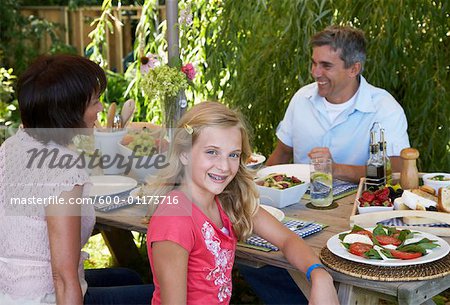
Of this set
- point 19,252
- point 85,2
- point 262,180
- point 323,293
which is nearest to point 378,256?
point 323,293

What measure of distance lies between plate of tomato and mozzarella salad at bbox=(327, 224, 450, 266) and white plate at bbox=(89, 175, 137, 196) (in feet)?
2.98

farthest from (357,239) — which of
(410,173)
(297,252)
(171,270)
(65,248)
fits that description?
(65,248)

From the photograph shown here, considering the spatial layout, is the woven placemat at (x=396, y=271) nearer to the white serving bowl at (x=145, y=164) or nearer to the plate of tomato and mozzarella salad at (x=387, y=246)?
the plate of tomato and mozzarella salad at (x=387, y=246)

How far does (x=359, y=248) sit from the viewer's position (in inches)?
70.3

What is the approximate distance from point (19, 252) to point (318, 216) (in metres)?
0.92

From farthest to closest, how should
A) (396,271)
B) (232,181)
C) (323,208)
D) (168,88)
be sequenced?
(168,88)
(323,208)
(232,181)
(396,271)

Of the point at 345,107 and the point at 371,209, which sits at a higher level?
the point at 345,107

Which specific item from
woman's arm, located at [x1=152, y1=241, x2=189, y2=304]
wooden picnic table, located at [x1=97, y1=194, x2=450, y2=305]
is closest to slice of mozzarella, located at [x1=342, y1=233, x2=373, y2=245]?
wooden picnic table, located at [x1=97, y1=194, x2=450, y2=305]

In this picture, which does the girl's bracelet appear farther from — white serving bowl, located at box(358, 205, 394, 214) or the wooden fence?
the wooden fence

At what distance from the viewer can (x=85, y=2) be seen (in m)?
7.93

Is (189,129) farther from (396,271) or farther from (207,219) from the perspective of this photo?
(396,271)

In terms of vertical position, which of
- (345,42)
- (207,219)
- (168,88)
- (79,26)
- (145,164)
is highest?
(345,42)

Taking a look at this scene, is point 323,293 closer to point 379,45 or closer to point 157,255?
point 157,255

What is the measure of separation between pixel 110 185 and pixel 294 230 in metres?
0.82
